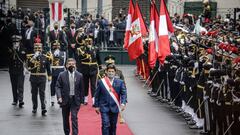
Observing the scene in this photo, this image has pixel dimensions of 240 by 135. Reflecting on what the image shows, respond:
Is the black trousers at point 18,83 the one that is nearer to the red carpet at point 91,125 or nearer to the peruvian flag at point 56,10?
the red carpet at point 91,125

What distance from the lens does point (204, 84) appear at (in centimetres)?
1633

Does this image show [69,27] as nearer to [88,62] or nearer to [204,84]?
[88,62]

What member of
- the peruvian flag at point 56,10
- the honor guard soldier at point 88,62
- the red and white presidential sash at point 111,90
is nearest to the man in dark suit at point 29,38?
the peruvian flag at point 56,10

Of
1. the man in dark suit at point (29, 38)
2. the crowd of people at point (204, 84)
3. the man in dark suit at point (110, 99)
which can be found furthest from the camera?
the man in dark suit at point (29, 38)

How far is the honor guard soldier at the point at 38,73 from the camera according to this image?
1930 centimetres

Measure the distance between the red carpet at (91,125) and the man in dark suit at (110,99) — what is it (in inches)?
77.6

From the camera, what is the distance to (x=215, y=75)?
1493 cm

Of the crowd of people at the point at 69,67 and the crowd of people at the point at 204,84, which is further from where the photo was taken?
the crowd of people at the point at 69,67

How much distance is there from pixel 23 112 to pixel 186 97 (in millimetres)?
4557

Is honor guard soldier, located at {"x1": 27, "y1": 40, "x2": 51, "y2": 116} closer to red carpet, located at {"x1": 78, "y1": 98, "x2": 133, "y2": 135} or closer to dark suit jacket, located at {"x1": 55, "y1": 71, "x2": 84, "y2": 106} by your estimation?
red carpet, located at {"x1": 78, "y1": 98, "x2": 133, "y2": 135}

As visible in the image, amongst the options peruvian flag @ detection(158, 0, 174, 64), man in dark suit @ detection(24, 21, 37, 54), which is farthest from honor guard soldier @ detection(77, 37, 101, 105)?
man in dark suit @ detection(24, 21, 37, 54)

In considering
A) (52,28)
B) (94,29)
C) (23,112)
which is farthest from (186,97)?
(94,29)

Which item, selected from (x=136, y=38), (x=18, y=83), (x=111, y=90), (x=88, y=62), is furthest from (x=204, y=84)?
(x=18, y=83)

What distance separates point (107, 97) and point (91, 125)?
3.14 m
